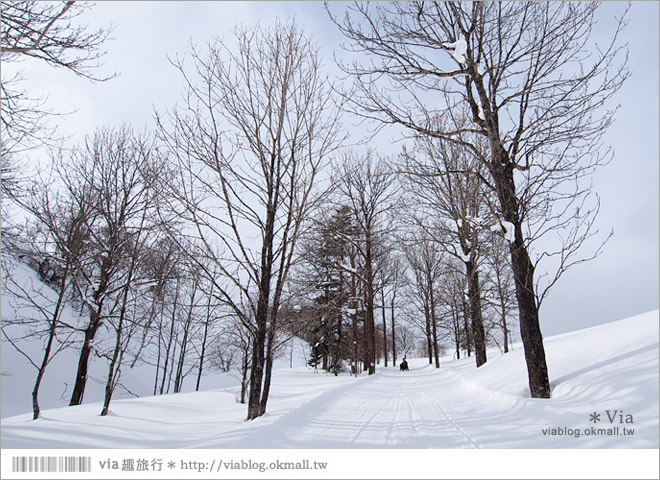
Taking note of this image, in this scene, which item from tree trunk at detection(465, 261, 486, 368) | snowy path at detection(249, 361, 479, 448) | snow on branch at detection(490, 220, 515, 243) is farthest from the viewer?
tree trunk at detection(465, 261, 486, 368)

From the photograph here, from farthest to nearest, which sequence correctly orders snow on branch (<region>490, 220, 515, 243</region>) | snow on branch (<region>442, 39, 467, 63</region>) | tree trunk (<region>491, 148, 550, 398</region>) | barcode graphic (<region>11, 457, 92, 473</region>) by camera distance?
1. snow on branch (<region>490, 220, 515, 243</region>)
2. snow on branch (<region>442, 39, 467, 63</region>)
3. tree trunk (<region>491, 148, 550, 398</region>)
4. barcode graphic (<region>11, 457, 92, 473</region>)

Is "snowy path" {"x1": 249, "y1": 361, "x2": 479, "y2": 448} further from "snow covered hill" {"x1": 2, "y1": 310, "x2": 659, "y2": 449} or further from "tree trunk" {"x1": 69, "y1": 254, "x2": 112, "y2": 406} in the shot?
"tree trunk" {"x1": 69, "y1": 254, "x2": 112, "y2": 406}

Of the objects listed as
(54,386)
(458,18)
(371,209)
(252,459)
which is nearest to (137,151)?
(458,18)

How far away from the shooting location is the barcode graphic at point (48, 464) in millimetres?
2375

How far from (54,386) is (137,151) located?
696 inches

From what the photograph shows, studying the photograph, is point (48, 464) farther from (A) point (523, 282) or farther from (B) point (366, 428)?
(A) point (523, 282)

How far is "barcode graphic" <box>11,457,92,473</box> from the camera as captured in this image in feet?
7.79

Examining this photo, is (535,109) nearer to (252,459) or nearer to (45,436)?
(252,459)

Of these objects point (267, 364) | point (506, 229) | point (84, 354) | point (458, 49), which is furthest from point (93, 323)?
point (458, 49)

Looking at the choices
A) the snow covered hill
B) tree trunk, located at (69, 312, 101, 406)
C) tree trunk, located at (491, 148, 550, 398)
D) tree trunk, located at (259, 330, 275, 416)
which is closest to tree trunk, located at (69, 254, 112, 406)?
tree trunk, located at (69, 312, 101, 406)

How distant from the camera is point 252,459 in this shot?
2730 mm

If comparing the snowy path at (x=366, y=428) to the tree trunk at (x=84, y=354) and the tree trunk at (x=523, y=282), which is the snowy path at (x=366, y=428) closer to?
the tree trunk at (x=523, y=282)

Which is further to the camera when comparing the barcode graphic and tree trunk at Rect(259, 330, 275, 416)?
tree trunk at Rect(259, 330, 275, 416)

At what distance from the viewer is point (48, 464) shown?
241cm
